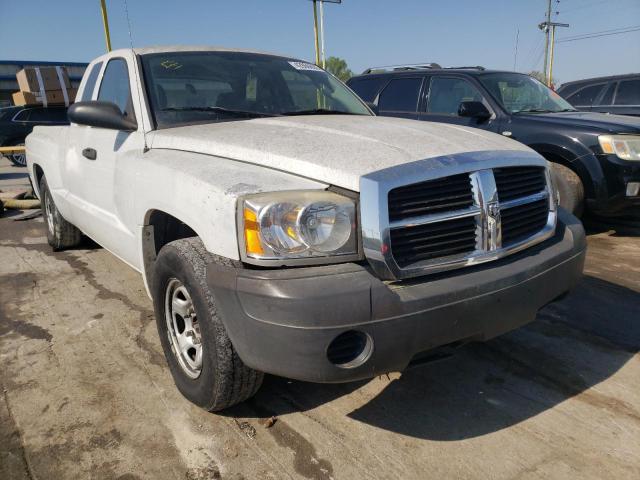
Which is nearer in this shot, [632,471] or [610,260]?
[632,471]

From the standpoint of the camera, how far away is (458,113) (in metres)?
5.90

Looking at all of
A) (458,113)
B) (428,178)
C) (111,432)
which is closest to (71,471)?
(111,432)

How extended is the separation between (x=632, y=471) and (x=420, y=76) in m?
5.53

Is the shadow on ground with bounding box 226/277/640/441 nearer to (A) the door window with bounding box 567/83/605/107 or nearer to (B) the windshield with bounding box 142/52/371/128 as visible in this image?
(B) the windshield with bounding box 142/52/371/128

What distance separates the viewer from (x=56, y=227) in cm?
505

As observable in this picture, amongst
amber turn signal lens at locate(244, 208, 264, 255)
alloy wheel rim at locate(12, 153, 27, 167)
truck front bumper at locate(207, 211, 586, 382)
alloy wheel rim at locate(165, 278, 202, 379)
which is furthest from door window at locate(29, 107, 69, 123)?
truck front bumper at locate(207, 211, 586, 382)

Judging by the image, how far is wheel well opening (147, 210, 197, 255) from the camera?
9.02ft

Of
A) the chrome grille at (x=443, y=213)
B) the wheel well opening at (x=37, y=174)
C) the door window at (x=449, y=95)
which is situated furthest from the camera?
the door window at (x=449, y=95)

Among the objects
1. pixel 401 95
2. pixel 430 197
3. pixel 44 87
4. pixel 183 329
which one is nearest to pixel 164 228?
pixel 183 329

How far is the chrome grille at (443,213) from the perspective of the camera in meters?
1.91

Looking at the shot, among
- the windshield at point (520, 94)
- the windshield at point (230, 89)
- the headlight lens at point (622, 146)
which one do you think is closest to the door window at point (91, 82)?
the windshield at point (230, 89)

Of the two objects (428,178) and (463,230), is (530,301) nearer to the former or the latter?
(463,230)

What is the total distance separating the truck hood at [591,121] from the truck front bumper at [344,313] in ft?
12.6

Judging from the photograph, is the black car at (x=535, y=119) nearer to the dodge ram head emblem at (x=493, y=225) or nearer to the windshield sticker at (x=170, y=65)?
the windshield sticker at (x=170, y=65)
